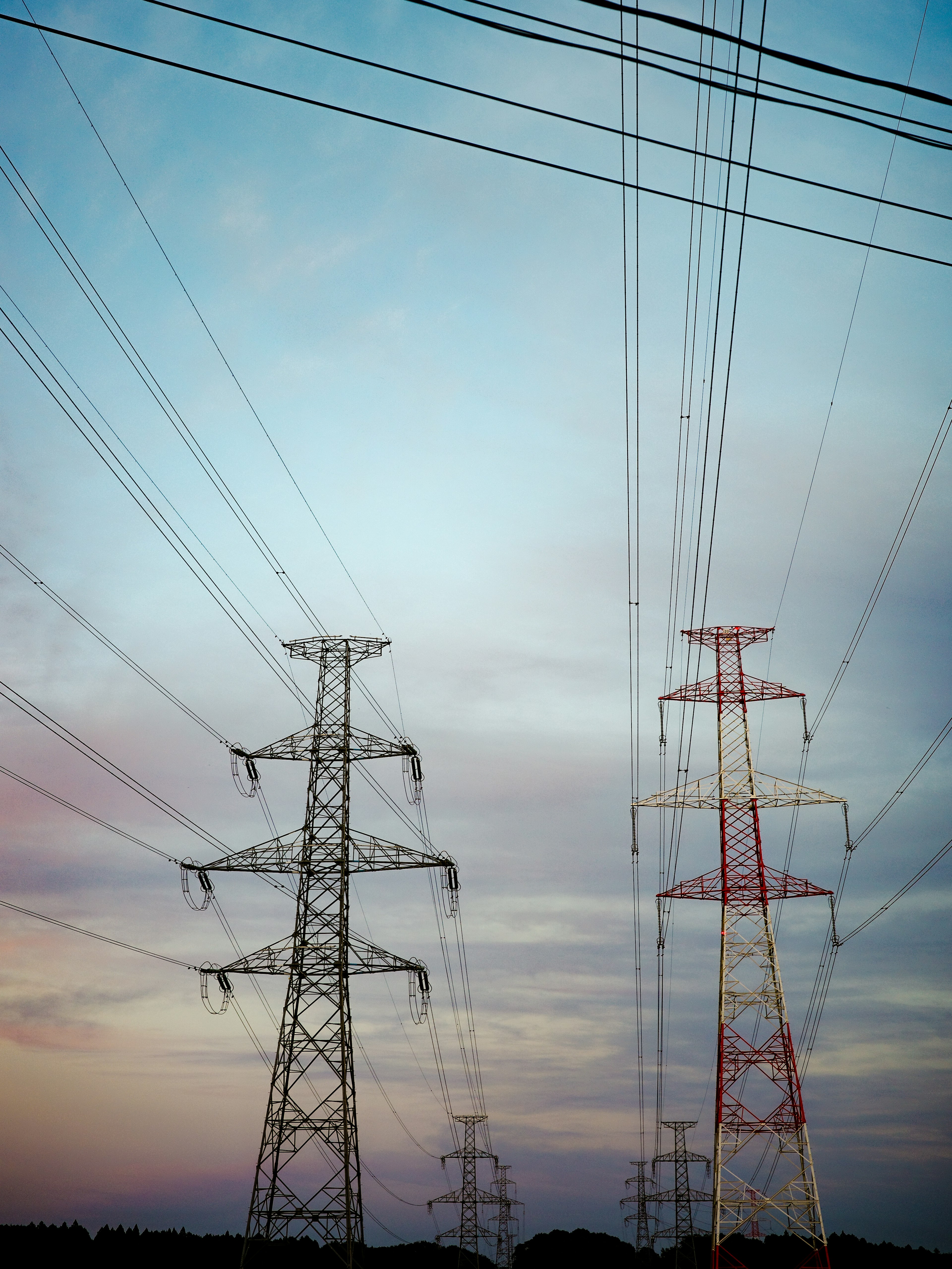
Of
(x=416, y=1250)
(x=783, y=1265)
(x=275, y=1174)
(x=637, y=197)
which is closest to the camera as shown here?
(x=637, y=197)

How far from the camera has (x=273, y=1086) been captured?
26.7 meters

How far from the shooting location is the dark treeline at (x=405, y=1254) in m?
72.9

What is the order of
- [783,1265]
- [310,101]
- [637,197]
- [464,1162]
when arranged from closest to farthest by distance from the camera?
[310,101] → [637,197] → [464,1162] → [783,1265]

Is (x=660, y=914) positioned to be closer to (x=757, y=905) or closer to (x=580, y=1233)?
(x=757, y=905)

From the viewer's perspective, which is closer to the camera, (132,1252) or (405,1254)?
(132,1252)

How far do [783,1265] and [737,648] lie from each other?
276ft

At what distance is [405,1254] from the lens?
10600 centimetres

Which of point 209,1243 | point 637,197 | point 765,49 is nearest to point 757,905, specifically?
point 637,197

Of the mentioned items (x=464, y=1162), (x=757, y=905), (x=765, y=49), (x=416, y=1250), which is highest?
(x=765, y=49)

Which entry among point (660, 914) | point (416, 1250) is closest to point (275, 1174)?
point (660, 914)

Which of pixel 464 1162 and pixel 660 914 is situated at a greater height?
pixel 660 914

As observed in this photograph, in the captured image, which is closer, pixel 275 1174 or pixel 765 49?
pixel 765 49

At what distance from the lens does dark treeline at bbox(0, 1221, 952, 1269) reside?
239 feet

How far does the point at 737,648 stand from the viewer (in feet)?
112
